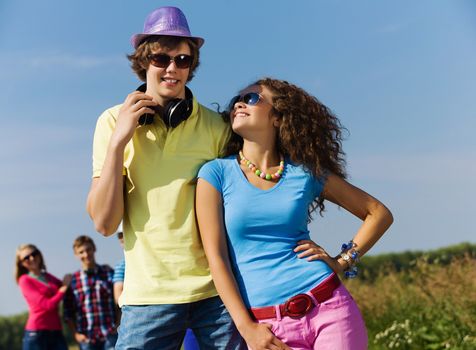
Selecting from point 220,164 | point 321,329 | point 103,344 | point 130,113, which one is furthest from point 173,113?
point 103,344

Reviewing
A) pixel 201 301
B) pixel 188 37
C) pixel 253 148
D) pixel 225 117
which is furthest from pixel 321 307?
pixel 188 37

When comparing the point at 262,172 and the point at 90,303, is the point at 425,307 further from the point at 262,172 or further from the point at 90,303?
the point at 262,172

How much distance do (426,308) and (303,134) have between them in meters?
6.74

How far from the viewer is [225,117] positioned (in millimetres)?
4273

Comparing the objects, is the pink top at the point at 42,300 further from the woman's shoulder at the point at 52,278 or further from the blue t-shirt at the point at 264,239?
the blue t-shirt at the point at 264,239

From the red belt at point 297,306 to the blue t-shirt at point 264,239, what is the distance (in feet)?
0.10

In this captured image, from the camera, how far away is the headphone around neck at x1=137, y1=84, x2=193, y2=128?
3.95m

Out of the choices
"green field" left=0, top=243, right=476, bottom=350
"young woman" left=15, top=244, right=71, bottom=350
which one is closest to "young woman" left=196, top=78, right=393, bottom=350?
"green field" left=0, top=243, right=476, bottom=350

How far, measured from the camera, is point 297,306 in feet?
12.3

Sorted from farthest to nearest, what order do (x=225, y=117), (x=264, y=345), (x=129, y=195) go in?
(x=225, y=117)
(x=129, y=195)
(x=264, y=345)

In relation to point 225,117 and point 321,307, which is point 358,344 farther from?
point 225,117

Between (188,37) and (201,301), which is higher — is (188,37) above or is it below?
above

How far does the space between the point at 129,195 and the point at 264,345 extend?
977 mm

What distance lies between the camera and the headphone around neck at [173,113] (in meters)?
3.95
